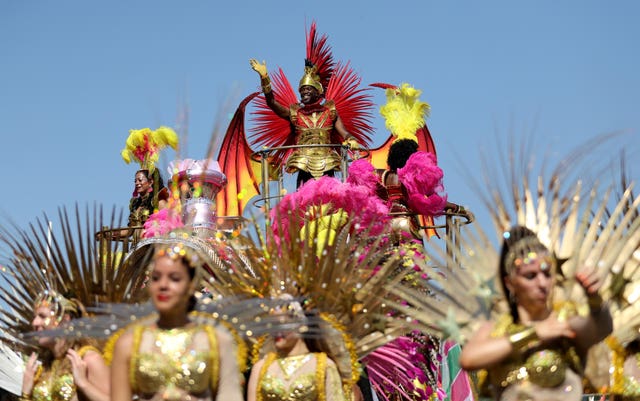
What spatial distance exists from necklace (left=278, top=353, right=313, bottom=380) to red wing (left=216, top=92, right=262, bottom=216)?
8.87 m

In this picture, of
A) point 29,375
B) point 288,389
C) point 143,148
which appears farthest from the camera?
point 143,148

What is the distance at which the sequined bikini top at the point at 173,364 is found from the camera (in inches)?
192

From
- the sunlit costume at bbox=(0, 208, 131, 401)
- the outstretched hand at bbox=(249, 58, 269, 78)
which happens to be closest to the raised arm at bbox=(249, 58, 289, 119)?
the outstretched hand at bbox=(249, 58, 269, 78)

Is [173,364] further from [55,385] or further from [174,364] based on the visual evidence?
[55,385]

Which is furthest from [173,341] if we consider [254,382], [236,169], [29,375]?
[236,169]

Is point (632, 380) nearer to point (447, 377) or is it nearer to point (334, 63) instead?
point (447, 377)

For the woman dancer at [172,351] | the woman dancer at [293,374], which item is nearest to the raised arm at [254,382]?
the woman dancer at [293,374]

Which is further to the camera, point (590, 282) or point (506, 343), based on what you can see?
point (506, 343)

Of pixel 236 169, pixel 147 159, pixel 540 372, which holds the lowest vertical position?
pixel 540 372

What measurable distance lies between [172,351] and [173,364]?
2.1 inches

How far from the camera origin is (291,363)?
239 inches

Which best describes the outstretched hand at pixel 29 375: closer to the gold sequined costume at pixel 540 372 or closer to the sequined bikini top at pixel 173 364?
the sequined bikini top at pixel 173 364

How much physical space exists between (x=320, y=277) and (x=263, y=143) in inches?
286

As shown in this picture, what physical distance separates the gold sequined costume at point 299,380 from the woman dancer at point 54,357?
0.83 meters
